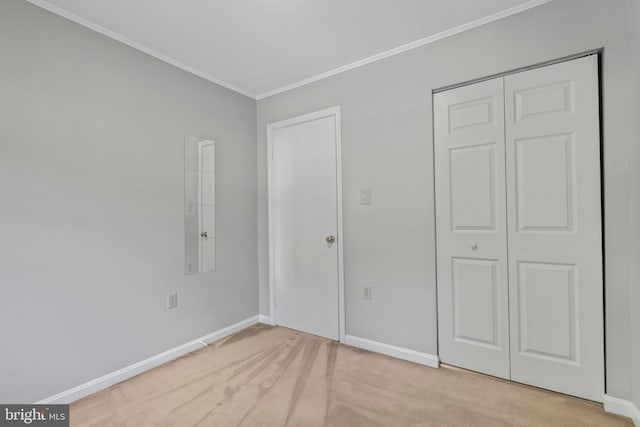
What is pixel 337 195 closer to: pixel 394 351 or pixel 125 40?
pixel 394 351

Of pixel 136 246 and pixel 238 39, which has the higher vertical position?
pixel 238 39

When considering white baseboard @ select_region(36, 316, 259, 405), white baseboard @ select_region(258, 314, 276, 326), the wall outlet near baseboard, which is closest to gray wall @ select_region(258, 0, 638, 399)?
white baseboard @ select_region(258, 314, 276, 326)

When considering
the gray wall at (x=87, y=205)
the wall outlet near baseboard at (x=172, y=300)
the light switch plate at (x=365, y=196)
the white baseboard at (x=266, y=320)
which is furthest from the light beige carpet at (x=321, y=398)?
the light switch plate at (x=365, y=196)

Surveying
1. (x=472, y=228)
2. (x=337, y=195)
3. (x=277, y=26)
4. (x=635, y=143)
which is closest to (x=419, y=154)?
(x=472, y=228)

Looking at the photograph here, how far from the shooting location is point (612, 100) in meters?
1.69

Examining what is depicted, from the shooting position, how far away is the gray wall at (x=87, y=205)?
5.56ft

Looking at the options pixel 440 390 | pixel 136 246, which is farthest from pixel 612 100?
pixel 136 246

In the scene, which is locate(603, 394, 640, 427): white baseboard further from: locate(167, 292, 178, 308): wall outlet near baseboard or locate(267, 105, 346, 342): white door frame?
locate(167, 292, 178, 308): wall outlet near baseboard

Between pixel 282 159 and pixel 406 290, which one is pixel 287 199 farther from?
pixel 406 290

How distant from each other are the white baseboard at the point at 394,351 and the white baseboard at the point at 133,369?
122 cm

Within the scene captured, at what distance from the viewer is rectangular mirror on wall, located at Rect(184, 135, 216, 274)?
259 cm

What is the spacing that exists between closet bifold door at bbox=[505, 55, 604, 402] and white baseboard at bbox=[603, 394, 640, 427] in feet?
0.18

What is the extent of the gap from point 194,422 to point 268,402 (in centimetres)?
43

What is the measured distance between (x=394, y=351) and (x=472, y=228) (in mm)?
1168
